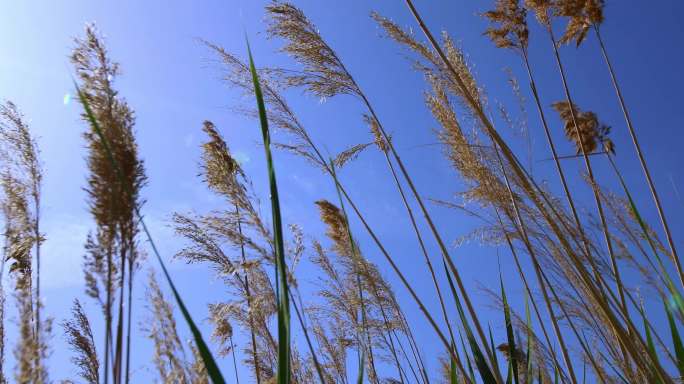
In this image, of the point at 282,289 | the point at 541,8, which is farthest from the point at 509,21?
the point at 282,289

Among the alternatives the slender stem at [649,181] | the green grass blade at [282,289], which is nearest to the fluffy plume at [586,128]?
the slender stem at [649,181]

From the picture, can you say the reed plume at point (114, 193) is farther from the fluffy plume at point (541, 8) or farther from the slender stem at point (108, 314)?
the fluffy plume at point (541, 8)

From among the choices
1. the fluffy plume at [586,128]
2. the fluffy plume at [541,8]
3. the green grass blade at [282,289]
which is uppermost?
the fluffy plume at [541,8]

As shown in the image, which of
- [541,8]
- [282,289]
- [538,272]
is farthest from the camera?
[541,8]

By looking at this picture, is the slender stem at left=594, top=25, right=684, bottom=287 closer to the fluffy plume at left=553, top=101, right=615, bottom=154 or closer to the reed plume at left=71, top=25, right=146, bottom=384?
the fluffy plume at left=553, top=101, right=615, bottom=154

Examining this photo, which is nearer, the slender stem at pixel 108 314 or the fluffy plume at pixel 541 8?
the slender stem at pixel 108 314

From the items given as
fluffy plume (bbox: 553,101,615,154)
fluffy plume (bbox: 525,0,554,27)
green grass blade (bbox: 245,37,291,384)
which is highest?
fluffy plume (bbox: 525,0,554,27)

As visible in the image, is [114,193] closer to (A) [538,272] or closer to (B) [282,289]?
(B) [282,289]

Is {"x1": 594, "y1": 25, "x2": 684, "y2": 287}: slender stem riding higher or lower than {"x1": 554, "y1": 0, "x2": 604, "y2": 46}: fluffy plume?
lower

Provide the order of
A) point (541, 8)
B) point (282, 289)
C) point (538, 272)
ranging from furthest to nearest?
point (541, 8) → point (538, 272) → point (282, 289)

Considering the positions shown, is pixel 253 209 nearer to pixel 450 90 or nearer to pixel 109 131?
pixel 109 131

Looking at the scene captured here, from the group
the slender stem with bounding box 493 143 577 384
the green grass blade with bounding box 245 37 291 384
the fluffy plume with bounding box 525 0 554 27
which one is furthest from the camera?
the fluffy plume with bounding box 525 0 554 27

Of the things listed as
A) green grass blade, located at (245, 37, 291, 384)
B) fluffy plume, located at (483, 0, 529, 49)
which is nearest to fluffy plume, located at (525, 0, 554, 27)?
fluffy plume, located at (483, 0, 529, 49)

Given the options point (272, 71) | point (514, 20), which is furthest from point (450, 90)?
point (514, 20)
